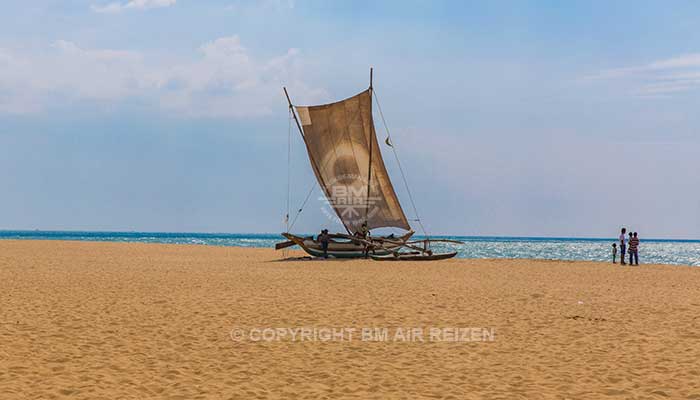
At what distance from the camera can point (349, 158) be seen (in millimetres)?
39375

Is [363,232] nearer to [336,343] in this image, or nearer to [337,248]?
[337,248]

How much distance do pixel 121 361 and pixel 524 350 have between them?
7.09 m

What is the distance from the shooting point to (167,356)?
1147 centimetres

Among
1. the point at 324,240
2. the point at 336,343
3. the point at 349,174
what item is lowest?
the point at 336,343

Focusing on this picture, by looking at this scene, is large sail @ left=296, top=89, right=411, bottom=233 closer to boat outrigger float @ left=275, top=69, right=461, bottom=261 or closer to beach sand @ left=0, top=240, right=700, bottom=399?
boat outrigger float @ left=275, top=69, right=461, bottom=261

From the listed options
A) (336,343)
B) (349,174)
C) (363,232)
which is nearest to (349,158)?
(349,174)

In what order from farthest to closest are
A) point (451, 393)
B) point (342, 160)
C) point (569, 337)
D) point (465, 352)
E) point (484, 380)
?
point (342, 160) → point (569, 337) → point (465, 352) → point (484, 380) → point (451, 393)

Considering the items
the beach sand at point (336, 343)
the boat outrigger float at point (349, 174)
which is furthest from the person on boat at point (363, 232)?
the beach sand at point (336, 343)

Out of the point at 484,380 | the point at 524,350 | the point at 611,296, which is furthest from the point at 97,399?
the point at 611,296

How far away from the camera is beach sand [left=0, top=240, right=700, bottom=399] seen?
9.73 metres

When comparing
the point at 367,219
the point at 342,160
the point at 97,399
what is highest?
the point at 342,160

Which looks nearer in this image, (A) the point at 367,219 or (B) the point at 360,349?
(B) the point at 360,349

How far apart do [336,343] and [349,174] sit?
26.9 meters

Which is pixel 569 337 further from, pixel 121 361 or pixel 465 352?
pixel 121 361
